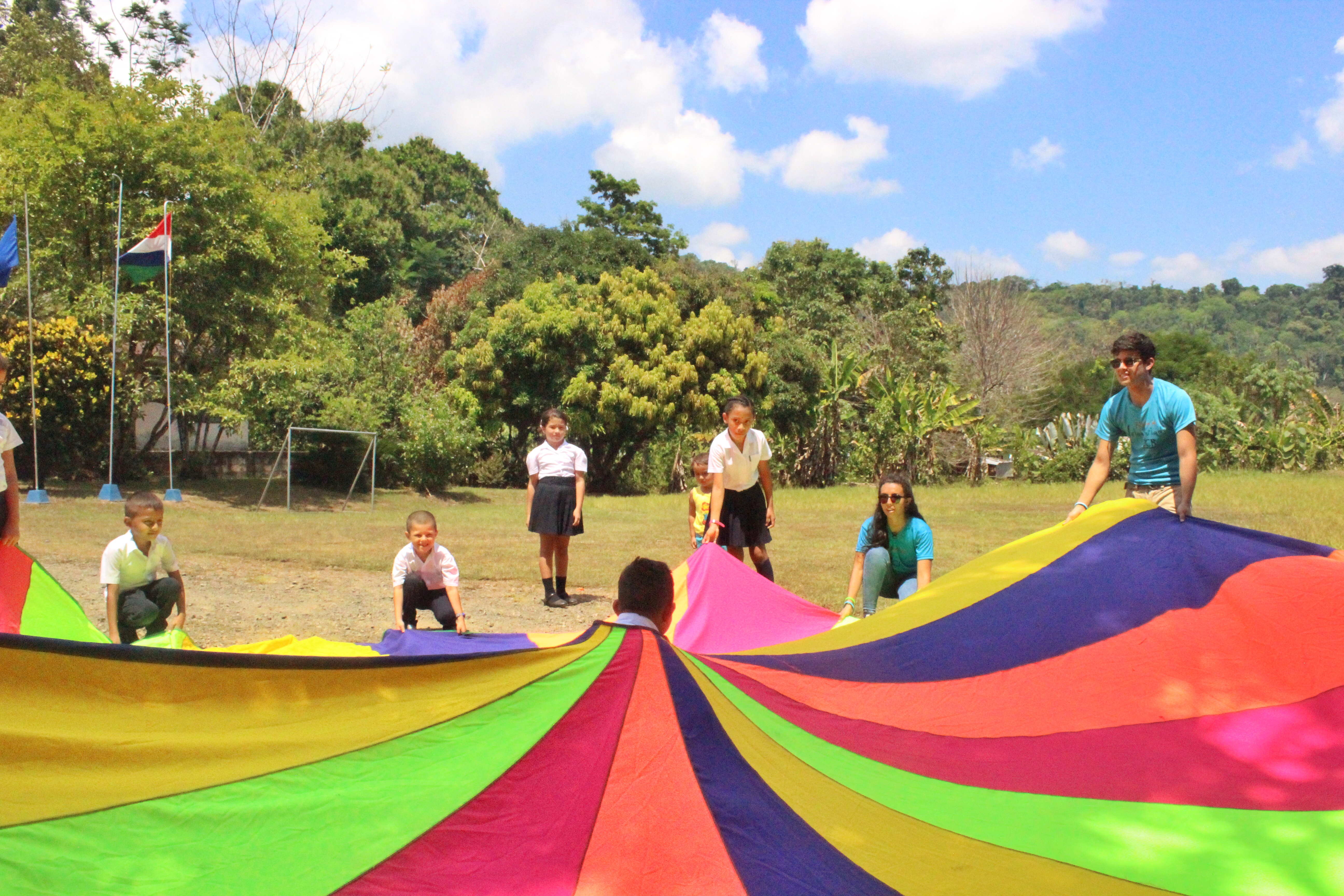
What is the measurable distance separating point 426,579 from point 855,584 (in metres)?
2.46

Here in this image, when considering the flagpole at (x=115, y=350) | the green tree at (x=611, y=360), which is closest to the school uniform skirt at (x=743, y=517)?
the flagpole at (x=115, y=350)

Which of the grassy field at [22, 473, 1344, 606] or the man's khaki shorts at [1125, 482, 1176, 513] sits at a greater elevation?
the man's khaki shorts at [1125, 482, 1176, 513]

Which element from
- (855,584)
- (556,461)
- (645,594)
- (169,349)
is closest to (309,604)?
(556,461)

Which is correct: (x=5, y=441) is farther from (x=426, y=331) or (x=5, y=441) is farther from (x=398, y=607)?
(x=426, y=331)

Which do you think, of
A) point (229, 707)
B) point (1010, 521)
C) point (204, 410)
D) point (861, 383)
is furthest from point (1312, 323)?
point (229, 707)

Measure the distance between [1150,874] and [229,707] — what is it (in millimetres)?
2277

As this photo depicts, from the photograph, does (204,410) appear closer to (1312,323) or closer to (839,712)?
(839,712)

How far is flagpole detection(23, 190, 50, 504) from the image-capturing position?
12742 mm

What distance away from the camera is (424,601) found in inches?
217

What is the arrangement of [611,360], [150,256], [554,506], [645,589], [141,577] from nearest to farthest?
[645,589] → [141,577] → [554,506] → [150,256] → [611,360]

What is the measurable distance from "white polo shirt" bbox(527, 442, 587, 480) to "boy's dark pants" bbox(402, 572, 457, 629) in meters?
1.86

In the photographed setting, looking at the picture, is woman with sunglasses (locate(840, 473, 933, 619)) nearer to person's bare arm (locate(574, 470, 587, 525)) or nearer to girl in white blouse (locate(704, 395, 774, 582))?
girl in white blouse (locate(704, 395, 774, 582))

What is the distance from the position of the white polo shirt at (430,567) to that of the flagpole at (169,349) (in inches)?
367

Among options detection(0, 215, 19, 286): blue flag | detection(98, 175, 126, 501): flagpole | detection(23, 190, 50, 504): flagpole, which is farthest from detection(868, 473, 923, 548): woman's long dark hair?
detection(23, 190, 50, 504): flagpole
